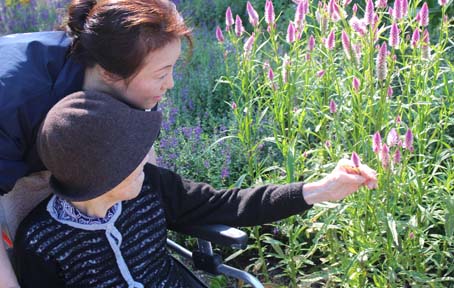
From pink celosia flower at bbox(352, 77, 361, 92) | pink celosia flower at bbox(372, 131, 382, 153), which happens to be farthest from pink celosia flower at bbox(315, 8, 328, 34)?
pink celosia flower at bbox(372, 131, 382, 153)

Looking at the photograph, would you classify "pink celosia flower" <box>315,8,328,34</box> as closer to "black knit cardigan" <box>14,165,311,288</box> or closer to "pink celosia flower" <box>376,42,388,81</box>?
"pink celosia flower" <box>376,42,388,81</box>

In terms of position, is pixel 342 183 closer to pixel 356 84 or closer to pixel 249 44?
pixel 356 84

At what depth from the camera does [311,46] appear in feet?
8.31

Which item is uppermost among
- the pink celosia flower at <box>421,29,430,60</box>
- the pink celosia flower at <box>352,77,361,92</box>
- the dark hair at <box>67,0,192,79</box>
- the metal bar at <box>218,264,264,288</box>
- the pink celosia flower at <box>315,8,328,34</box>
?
the dark hair at <box>67,0,192,79</box>

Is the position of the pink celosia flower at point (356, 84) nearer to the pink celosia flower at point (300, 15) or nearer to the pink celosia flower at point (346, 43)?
the pink celosia flower at point (346, 43)

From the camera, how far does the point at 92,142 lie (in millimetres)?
1813

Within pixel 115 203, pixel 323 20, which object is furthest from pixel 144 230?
pixel 323 20

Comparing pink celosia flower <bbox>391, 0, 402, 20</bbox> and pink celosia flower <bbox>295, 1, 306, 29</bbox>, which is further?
pink celosia flower <bbox>295, 1, 306, 29</bbox>

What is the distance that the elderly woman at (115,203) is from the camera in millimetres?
1830

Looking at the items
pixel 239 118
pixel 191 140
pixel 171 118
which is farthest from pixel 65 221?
pixel 171 118

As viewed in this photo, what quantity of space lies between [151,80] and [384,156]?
Result: 723mm

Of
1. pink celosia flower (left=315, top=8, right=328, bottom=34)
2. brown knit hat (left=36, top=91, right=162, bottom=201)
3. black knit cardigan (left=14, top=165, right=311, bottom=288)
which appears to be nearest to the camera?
brown knit hat (left=36, top=91, right=162, bottom=201)

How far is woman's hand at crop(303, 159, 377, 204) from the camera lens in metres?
1.97

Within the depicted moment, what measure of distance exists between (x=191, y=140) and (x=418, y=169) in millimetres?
1418
